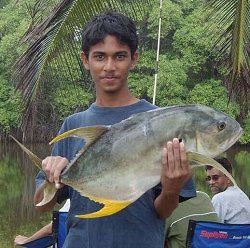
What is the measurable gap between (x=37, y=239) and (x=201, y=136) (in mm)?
2842

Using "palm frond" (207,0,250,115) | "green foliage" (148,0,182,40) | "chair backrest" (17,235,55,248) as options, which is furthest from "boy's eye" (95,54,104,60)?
"green foliage" (148,0,182,40)

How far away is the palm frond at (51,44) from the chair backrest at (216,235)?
2.95 m

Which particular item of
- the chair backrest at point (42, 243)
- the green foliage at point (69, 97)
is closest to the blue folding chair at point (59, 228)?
the chair backrest at point (42, 243)

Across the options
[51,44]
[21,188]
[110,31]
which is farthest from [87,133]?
[21,188]

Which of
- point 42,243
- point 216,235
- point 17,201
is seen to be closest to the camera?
point 216,235

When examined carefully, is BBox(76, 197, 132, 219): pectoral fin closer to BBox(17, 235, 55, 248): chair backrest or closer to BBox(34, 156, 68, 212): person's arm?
BBox(34, 156, 68, 212): person's arm

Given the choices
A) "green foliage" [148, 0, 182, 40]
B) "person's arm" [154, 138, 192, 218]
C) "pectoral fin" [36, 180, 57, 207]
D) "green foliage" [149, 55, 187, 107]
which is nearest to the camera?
"person's arm" [154, 138, 192, 218]

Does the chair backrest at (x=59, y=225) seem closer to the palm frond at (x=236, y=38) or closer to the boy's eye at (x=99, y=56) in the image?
the boy's eye at (x=99, y=56)

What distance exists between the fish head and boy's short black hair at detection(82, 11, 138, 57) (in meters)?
0.46

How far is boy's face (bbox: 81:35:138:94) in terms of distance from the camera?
262 centimetres

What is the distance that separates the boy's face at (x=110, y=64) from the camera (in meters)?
2.62

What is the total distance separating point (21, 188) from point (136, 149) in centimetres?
1850

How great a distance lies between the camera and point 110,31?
2658mm

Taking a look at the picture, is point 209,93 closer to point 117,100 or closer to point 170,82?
point 170,82
